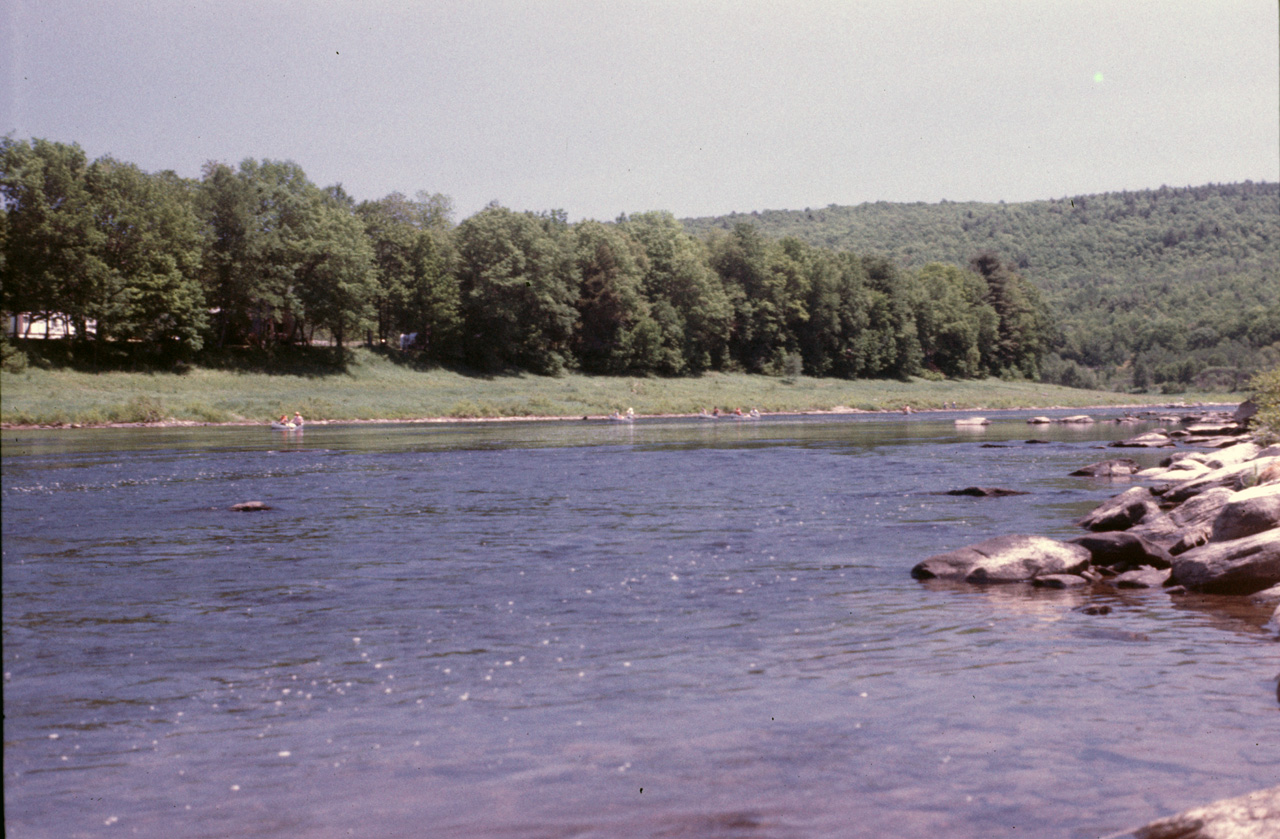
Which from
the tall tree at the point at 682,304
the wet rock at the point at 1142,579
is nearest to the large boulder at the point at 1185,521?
the wet rock at the point at 1142,579

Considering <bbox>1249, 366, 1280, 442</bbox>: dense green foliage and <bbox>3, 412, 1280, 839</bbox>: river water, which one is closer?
<bbox>3, 412, 1280, 839</bbox>: river water

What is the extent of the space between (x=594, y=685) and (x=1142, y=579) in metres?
8.33

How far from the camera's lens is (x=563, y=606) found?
1256 centimetres

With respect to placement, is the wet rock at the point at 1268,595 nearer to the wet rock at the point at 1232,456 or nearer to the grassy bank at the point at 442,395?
the wet rock at the point at 1232,456

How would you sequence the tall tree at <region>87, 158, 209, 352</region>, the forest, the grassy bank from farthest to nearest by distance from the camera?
1. the forest
2. the grassy bank
3. the tall tree at <region>87, 158, 209, 352</region>

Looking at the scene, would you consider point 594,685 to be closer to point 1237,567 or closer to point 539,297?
point 1237,567

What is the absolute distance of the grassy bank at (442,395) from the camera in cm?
5509

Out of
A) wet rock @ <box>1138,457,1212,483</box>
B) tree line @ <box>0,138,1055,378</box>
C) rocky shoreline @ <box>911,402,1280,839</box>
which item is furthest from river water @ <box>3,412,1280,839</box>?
tree line @ <box>0,138,1055,378</box>

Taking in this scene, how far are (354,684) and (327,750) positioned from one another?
1.77 m

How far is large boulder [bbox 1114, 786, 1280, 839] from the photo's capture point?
5180 millimetres

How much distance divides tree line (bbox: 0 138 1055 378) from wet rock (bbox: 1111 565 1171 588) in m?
28.3

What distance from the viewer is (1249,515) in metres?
14.1

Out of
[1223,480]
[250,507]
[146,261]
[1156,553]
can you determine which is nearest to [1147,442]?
[1223,480]

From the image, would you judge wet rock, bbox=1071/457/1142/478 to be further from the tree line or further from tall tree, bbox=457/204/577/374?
tall tree, bbox=457/204/577/374
